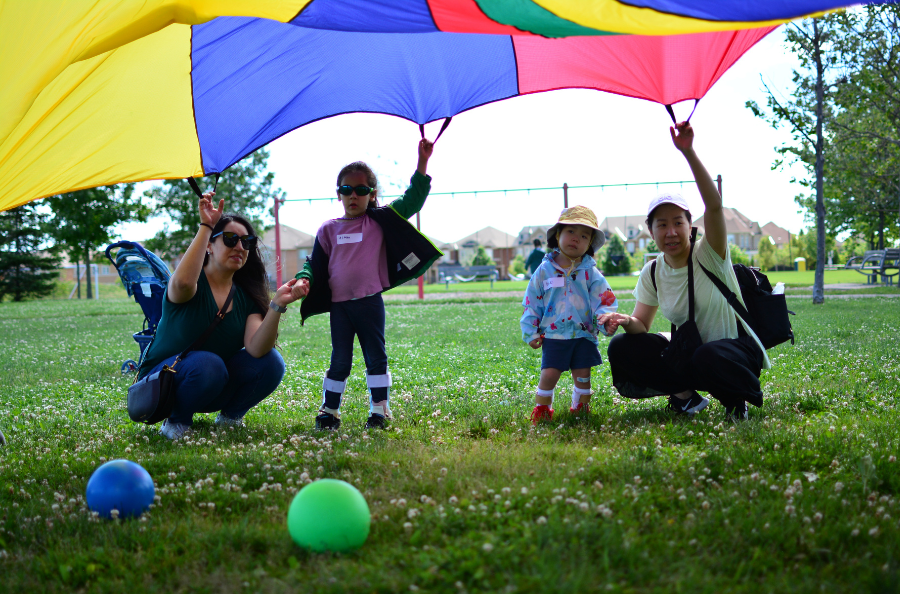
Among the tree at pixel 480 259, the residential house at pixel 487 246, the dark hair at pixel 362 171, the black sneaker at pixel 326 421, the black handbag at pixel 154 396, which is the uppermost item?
the residential house at pixel 487 246

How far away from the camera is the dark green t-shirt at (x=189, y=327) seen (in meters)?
4.53

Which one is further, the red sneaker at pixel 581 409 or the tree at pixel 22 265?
the tree at pixel 22 265

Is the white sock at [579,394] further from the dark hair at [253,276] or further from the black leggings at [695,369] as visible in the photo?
the dark hair at [253,276]

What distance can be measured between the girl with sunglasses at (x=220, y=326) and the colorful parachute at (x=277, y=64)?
0.99 meters

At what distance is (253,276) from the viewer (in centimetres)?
488

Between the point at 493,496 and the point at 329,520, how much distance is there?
82cm

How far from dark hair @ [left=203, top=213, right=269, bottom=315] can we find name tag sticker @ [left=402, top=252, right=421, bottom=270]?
1.06 meters

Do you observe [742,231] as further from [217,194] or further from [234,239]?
[234,239]

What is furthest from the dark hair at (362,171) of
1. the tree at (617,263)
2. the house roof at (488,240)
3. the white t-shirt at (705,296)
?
the house roof at (488,240)

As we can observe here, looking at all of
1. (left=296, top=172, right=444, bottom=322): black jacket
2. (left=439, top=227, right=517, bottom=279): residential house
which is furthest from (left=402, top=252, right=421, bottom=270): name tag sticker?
(left=439, top=227, right=517, bottom=279): residential house

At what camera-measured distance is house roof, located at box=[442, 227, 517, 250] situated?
316 ft

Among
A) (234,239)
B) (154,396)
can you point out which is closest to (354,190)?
(234,239)

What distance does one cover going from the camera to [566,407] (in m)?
5.11

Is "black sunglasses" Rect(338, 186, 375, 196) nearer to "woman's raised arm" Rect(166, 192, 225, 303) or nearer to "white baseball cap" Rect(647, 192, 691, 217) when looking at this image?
"woman's raised arm" Rect(166, 192, 225, 303)
